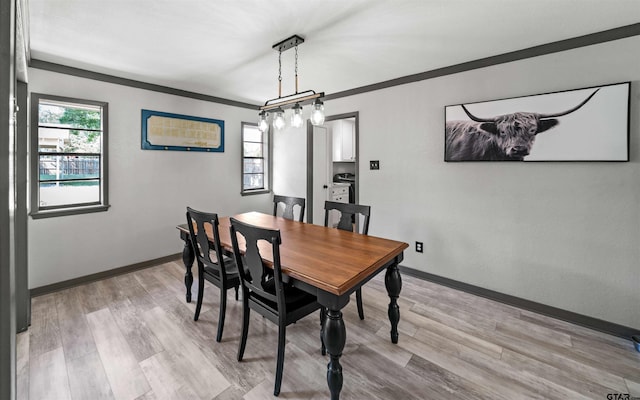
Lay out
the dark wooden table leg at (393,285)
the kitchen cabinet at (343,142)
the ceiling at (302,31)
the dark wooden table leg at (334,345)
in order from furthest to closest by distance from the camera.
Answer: the kitchen cabinet at (343,142) < the dark wooden table leg at (393,285) < the ceiling at (302,31) < the dark wooden table leg at (334,345)

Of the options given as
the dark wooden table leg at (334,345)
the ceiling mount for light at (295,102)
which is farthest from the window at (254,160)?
the dark wooden table leg at (334,345)

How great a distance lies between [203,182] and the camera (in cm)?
415

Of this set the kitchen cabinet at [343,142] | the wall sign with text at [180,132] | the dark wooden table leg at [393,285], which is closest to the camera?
the dark wooden table leg at [393,285]

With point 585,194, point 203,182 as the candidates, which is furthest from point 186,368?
point 585,194

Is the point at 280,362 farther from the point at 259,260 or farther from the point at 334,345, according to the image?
the point at 259,260

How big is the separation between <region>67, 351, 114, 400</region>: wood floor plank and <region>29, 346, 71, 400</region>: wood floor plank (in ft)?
0.11

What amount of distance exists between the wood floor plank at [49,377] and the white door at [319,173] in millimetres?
3270

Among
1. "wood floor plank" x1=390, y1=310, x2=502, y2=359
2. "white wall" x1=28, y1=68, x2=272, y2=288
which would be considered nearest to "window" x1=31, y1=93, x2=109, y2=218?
"white wall" x1=28, y1=68, x2=272, y2=288

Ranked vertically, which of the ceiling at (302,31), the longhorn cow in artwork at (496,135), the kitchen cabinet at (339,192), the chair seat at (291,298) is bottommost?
the chair seat at (291,298)

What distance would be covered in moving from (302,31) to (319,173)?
8.33ft

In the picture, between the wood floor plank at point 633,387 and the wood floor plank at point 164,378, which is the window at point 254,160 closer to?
the wood floor plank at point 164,378

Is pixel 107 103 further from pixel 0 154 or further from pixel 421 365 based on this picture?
pixel 421 365

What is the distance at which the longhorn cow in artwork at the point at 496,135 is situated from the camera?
2.49 m

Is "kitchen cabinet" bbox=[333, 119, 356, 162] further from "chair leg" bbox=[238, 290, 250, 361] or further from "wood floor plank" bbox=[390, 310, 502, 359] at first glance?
"chair leg" bbox=[238, 290, 250, 361]
